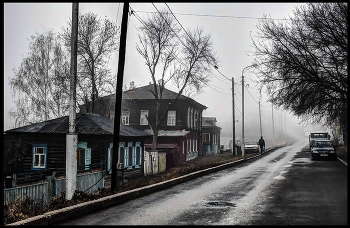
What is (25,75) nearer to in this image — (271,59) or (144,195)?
(271,59)

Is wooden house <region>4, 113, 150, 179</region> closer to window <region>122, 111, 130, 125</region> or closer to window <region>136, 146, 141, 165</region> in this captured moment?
window <region>136, 146, 141, 165</region>

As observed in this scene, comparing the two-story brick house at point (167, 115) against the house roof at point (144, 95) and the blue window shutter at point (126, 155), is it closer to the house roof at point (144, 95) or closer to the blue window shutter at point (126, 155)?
the house roof at point (144, 95)

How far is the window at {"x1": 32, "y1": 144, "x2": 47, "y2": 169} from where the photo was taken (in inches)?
856

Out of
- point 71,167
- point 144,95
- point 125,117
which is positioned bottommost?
point 71,167

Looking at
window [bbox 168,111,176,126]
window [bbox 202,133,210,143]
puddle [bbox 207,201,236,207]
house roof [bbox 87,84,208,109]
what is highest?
house roof [bbox 87,84,208,109]

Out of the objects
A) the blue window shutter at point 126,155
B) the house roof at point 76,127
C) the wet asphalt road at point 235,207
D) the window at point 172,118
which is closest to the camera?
the wet asphalt road at point 235,207

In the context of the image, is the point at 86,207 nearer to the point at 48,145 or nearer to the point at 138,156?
the point at 48,145

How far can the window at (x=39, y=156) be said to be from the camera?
21.8m

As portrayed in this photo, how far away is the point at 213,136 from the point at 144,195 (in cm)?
5166

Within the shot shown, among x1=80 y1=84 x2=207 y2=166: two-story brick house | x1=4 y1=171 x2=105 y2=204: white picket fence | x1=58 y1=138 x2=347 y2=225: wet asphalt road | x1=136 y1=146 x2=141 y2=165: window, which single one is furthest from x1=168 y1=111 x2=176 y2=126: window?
x1=58 y1=138 x2=347 y2=225: wet asphalt road

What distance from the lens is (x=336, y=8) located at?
16.5 meters

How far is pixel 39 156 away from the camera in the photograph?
2181 centimetres

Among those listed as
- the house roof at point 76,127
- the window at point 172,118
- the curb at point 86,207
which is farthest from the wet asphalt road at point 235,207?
the window at point 172,118

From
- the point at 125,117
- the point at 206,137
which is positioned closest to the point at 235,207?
the point at 125,117
